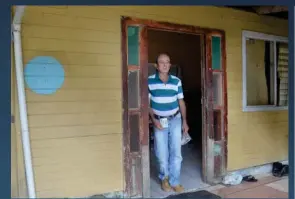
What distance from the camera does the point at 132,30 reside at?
10.3ft

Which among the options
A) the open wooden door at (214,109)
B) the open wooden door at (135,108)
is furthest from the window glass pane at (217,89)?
the open wooden door at (135,108)

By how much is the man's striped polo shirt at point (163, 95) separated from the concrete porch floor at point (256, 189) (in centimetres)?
105

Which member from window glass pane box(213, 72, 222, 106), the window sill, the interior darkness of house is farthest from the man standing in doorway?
the interior darkness of house

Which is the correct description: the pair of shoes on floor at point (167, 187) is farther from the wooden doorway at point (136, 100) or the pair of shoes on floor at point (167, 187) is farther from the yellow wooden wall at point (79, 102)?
the yellow wooden wall at point (79, 102)

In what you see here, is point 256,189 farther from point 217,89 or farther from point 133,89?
point 133,89

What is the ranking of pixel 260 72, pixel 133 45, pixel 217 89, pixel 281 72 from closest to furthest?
1. pixel 133 45
2. pixel 217 89
3. pixel 260 72
4. pixel 281 72

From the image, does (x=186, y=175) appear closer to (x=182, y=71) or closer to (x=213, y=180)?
(x=213, y=180)

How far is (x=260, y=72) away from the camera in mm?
4387

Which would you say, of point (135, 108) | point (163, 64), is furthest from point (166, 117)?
point (163, 64)

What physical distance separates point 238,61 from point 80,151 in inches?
87.8

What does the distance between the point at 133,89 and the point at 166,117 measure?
0.49m

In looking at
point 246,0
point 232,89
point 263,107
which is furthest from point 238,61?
point 246,0

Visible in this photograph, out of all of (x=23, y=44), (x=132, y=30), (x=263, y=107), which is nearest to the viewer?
(x=23, y=44)

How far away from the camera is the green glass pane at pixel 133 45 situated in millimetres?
3109
